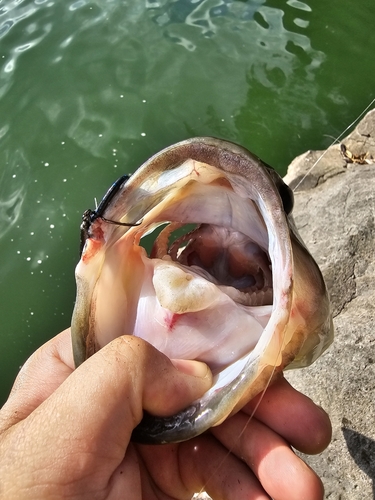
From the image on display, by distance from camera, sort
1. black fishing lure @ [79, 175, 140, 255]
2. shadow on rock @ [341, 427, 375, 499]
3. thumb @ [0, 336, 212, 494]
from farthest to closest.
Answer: shadow on rock @ [341, 427, 375, 499]
black fishing lure @ [79, 175, 140, 255]
thumb @ [0, 336, 212, 494]

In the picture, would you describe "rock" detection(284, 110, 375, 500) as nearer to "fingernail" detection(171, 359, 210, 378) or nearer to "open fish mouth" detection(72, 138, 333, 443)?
"open fish mouth" detection(72, 138, 333, 443)

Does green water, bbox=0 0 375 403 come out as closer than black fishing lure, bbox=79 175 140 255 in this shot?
No

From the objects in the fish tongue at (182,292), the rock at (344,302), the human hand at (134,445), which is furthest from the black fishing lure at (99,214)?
the rock at (344,302)

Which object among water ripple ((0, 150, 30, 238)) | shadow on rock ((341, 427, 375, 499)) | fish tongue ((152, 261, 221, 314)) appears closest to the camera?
fish tongue ((152, 261, 221, 314))

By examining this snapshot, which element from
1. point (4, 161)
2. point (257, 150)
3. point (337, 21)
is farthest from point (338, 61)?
point (4, 161)

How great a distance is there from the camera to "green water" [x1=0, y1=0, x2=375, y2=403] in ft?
13.2

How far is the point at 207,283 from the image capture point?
5.22ft

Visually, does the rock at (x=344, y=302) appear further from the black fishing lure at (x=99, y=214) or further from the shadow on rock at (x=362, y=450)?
the black fishing lure at (x=99, y=214)

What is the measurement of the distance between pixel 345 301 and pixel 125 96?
9.54 feet

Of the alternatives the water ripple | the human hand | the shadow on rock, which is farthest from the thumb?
the water ripple

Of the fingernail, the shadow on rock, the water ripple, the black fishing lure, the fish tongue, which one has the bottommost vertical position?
the shadow on rock

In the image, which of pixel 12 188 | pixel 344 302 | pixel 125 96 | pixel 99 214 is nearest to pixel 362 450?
pixel 344 302

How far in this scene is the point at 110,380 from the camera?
4.23ft

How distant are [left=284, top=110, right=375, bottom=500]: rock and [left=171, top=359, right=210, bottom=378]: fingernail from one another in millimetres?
1120
